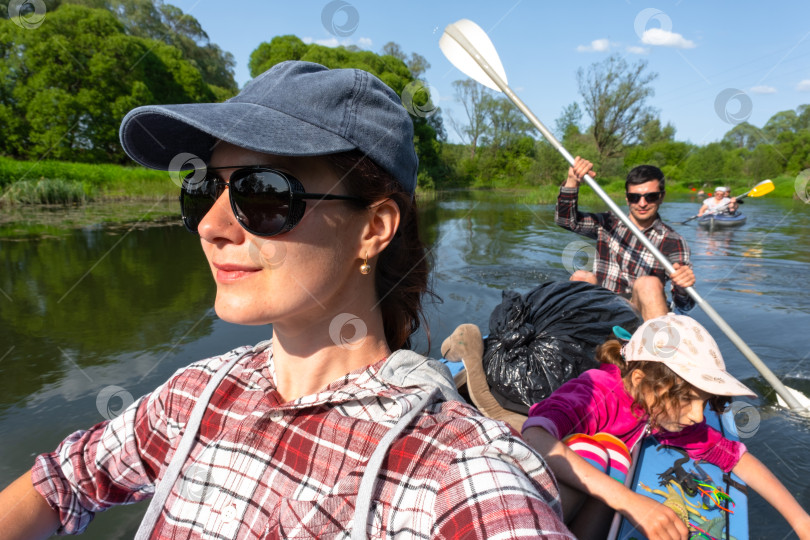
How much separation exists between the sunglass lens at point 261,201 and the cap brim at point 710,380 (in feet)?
5.51

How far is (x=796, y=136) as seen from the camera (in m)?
27.0

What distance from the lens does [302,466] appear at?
87 cm

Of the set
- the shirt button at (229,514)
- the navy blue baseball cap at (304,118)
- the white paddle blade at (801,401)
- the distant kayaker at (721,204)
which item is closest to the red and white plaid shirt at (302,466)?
the shirt button at (229,514)

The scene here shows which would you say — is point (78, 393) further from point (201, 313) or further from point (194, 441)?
point (194, 441)

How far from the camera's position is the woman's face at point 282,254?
93cm

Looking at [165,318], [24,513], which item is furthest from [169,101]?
[24,513]

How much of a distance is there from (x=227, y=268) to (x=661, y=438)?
1925 millimetres

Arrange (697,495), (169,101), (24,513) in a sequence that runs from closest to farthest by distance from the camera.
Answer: (24,513), (697,495), (169,101)

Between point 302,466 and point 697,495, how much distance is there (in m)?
1.68

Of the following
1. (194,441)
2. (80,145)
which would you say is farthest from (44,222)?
(194,441)

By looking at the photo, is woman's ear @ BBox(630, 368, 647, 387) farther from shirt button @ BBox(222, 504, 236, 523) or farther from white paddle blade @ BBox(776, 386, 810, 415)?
white paddle blade @ BBox(776, 386, 810, 415)

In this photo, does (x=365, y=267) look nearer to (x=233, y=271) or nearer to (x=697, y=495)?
(x=233, y=271)

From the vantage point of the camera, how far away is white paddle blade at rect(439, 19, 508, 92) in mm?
3523

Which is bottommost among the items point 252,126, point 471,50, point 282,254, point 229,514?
point 229,514
